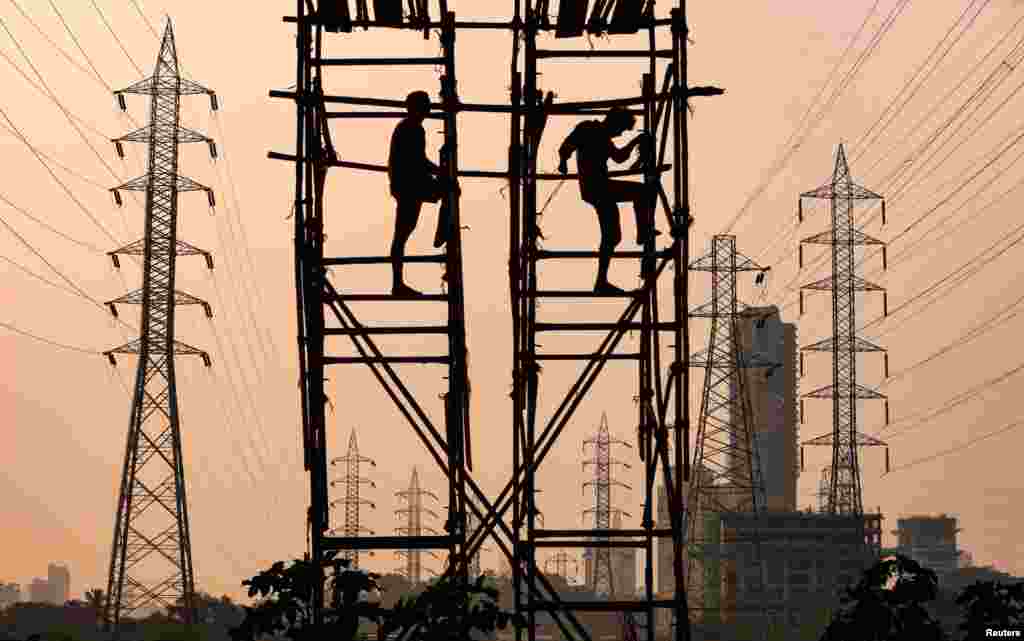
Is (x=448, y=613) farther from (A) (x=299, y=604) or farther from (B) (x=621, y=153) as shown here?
(B) (x=621, y=153)

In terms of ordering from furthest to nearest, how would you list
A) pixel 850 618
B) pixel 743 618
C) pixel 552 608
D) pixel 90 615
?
pixel 743 618, pixel 90 615, pixel 552 608, pixel 850 618

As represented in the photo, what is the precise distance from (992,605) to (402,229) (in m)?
7.26

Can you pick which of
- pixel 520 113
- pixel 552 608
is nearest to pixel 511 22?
pixel 520 113

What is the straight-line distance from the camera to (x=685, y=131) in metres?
24.9

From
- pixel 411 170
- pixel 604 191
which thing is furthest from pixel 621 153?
pixel 411 170

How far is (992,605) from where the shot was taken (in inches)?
844

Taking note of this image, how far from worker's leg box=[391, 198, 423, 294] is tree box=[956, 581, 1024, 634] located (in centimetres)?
664

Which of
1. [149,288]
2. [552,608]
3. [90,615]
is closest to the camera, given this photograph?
[552,608]

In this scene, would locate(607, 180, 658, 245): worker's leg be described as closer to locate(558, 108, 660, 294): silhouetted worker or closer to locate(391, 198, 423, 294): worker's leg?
locate(558, 108, 660, 294): silhouetted worker

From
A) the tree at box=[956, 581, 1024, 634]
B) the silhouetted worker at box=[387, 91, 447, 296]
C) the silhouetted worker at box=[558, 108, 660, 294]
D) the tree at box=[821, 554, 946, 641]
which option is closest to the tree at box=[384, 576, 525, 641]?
the tree at box=[821, 554, 946, 641]

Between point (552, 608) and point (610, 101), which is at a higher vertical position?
point (610, 101)

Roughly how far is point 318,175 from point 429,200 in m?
1.18

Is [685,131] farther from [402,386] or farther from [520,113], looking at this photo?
[402,386]

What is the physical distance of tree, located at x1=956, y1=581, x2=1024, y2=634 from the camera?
70.3 feet
